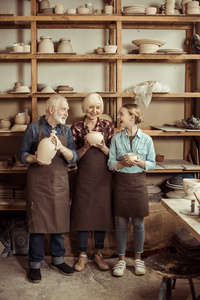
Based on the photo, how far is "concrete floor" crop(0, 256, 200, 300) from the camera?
3.34 m

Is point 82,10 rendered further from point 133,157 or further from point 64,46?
point 133,157

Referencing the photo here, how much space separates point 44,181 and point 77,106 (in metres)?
1.43

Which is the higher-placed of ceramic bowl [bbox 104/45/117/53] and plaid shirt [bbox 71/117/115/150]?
ceramic bowl [bbox 104/45/117/53]

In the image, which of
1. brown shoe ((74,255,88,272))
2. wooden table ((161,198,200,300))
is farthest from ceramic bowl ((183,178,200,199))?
brown shoe ((74,255,88,272))

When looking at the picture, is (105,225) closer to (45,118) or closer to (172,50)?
(45,118)

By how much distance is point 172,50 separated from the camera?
4273 millimetres

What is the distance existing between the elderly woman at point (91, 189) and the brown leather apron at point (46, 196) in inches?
8.8

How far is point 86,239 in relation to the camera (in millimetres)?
3883

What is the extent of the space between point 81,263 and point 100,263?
185 millimetres

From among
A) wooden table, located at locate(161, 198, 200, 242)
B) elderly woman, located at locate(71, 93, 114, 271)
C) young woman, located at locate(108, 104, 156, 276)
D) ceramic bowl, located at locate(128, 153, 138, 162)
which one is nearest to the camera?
wooden table, located at locate(161, 198, 200, 242)

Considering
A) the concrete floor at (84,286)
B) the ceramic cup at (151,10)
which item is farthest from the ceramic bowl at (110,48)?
the concrete floor at (84,286)

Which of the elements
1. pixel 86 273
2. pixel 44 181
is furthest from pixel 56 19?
pixel 86 273

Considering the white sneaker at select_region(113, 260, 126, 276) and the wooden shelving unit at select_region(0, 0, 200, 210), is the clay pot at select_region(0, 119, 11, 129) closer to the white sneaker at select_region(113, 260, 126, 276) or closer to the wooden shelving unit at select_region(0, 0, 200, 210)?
the wooden shelving unit at select_region(0, 0, 200, 210)

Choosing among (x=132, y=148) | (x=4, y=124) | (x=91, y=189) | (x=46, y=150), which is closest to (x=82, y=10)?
(x=4, y=124)
